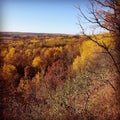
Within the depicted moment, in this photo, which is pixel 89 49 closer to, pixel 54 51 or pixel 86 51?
pixel 86 51

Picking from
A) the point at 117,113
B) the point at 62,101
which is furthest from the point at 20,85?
the point at 117,113

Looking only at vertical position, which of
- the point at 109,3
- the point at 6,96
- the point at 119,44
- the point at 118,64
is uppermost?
the point at 109,3

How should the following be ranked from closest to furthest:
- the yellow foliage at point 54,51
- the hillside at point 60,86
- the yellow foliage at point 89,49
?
the hillside at point 60,86
the yellow foliage at point 89,49
the yellow foliage at point 54,51

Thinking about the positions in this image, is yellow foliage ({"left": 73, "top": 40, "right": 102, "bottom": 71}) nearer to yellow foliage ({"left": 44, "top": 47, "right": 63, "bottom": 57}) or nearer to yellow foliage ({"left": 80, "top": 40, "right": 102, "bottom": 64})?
yellow foliage ({"left": 80, "top": 40, "right": 102, "bottom": 64})

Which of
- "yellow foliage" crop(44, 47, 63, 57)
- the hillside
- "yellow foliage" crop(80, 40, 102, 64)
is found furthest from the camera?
"yellow foliage" crop(44, 47, 63, 57)

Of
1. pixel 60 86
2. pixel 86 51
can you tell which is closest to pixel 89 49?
pixel 86 51

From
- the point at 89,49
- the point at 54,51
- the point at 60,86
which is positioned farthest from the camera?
the point at 54,51

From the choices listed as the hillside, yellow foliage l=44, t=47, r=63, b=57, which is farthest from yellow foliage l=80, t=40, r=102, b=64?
yellow foliage l=44, t=47, r=63, b=57

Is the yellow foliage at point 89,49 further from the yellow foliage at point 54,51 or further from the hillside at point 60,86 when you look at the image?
the yellow foliage at point 54,51

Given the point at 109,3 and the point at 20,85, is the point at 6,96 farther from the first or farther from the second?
the point at 109,3

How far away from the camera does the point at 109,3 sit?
333 centimetres

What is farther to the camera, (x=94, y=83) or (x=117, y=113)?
(x=94, y=83)

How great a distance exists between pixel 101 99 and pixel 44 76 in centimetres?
213

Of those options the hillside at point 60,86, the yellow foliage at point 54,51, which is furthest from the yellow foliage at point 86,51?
the yellow foliage at point 54,51
